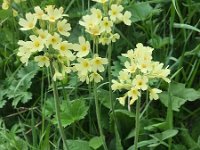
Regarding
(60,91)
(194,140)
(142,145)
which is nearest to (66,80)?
(60,91)

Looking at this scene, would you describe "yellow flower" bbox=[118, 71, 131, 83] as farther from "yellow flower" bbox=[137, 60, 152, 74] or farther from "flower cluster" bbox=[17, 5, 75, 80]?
"flower cluster" bbox=[17, 5, 75, 80]

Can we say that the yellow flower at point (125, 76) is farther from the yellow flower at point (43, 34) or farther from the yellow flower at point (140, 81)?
the yellow flower at point (43, 34)

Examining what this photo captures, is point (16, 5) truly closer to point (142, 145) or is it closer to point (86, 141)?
point (86, 141)

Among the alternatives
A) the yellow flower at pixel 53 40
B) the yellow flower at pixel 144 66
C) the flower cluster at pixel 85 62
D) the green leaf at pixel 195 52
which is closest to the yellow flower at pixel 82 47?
the flower cluster at pixel 85 62

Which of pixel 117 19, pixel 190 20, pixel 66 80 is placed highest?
pixel 117 19

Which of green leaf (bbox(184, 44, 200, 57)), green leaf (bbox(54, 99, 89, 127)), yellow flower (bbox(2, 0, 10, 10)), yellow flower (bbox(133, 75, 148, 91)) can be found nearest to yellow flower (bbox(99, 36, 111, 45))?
yellow flower (bbox(133, 75, 148, 91))

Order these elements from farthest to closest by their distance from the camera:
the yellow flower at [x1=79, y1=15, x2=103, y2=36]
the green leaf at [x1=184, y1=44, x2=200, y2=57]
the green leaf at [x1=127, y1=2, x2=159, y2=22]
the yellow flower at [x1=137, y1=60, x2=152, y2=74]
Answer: the green leaf at [x1=127, y1=2, x2=159, y2=22] → the green leaf at [x1=184, y1=44, x2=200, y2=57] → the yellow flower at [x1=79, y1=15, x2=103, y2=36] → the yellow flower at [x1=137, y1=60, x2=152, y2=74]
